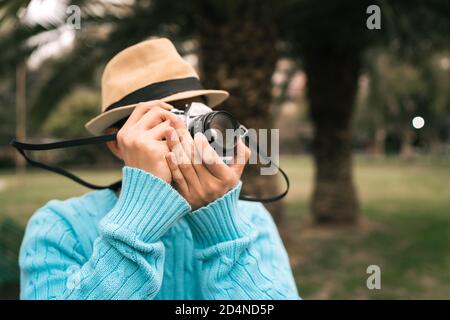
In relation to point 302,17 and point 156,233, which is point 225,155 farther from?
point 302,17

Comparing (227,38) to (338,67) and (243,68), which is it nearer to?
(243,68)

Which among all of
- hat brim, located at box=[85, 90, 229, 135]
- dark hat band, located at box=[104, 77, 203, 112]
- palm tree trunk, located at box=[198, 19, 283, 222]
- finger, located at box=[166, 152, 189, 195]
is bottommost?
finger, located at box=[166, 152, 189, 195]

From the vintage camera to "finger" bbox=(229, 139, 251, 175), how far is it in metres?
0.01

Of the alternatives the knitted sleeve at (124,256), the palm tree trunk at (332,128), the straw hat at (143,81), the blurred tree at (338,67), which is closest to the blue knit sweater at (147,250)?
the knitted sleeve at (124,256)

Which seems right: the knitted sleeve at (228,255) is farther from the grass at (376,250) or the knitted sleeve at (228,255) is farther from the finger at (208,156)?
the grass at (376,250)

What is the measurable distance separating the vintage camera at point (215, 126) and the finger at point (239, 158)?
0.01 meters

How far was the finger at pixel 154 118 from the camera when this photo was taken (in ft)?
3.47

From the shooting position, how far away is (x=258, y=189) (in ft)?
15.6

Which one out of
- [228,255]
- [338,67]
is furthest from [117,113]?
[338,67]

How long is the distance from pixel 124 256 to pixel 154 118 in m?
0.29

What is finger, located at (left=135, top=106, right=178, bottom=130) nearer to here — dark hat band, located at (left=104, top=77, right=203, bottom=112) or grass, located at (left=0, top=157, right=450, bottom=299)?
dark hat band, located at (left=104, top=77, right=203, bottom=112)

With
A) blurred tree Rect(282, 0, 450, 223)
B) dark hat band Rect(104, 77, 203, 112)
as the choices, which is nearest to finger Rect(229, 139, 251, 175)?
dark hat band Rect(104, 77, 203, 112)

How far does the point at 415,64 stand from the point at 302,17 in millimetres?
3491

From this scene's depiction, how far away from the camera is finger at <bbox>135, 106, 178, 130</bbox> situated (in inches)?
41.7
